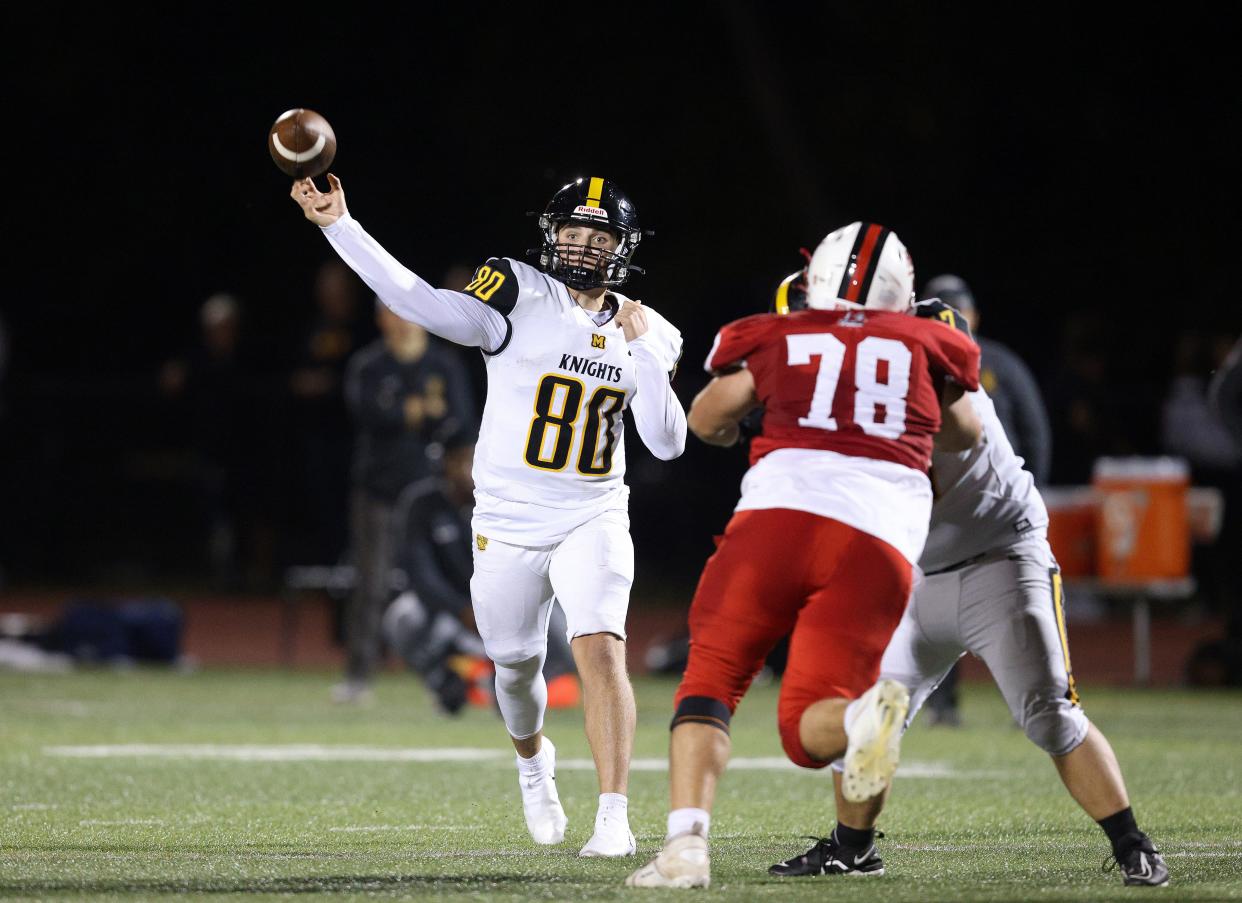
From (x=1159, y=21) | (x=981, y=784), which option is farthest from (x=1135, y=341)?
(x=981, y=784)

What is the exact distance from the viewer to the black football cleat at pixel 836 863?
5.92 metres

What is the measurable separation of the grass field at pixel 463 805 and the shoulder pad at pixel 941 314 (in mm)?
1423

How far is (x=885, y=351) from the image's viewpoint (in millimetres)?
5309

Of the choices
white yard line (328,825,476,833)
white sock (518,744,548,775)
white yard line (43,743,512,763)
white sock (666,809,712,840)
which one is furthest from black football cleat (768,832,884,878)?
white yard line (43,743,512,763)

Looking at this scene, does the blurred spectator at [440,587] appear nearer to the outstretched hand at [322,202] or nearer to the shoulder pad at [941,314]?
the outstretched hand at [322,202]

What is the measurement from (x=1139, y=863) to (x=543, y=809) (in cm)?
184

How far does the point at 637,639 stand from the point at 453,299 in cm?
Answer: 968

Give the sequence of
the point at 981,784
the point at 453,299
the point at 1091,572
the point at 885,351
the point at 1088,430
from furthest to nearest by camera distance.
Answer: the point at 1088,430, the point at 1091,572, the point at 981,784, the point at 453,299, the point at 885,351

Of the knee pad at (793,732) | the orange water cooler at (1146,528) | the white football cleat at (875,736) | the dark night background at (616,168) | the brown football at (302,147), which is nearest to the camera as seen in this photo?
the white football cleat at (875,736)

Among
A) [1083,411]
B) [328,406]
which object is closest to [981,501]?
[1083,411]

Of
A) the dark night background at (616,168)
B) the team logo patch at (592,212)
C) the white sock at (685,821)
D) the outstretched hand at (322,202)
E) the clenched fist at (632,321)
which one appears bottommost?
the white sock at (685,821)

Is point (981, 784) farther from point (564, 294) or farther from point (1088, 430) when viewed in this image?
point (1088, 430)

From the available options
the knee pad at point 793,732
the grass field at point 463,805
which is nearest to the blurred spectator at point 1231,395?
the grass field at point 463,805

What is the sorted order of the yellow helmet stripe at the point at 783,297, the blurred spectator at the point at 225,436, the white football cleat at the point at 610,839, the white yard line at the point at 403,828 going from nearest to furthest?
the yellow helmet stripe at the point at 783,297 → the white football cleat at the point at 610,839 → the white yard line at the point at 403,828 → the blurred spectator at the point at 225,436
